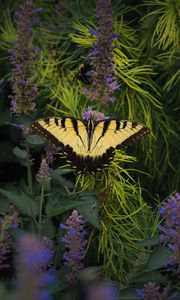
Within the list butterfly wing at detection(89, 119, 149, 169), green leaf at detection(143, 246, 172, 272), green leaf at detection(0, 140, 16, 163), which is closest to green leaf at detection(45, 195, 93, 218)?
green leaf at detection(143, 246, 172, 272)

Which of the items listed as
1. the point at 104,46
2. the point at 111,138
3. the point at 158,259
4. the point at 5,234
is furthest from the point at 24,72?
the point at 158,259

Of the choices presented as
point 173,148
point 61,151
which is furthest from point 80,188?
point 173,148

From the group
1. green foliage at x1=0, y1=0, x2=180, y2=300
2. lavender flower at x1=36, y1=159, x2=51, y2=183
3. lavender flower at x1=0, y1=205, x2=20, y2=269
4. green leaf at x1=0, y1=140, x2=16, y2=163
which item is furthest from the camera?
green leaf at x1=0, y1=140, x2=16, y2=163

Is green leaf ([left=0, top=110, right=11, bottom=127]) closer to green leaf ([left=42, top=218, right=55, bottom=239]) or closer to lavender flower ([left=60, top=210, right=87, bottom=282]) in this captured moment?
green leaf ([left=42, top=218, right=55, bottom=239])

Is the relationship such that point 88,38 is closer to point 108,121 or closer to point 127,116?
point 127,116

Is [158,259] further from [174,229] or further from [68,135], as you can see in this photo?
[68,135]
